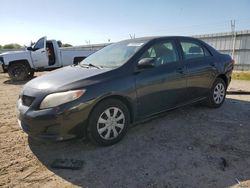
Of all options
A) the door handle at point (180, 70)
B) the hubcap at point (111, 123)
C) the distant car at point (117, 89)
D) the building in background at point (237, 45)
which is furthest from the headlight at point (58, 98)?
the building in background at point (237, 45)

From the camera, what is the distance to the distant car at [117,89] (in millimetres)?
3281

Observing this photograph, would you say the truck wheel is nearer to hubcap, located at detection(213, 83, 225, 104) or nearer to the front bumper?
the front bumper

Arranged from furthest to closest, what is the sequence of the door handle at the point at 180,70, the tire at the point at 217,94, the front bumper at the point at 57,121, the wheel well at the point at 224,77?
the wheel well at the point at 224,77
the tire at the point at 217,94
the door handle at the point at 180,70
the front bumper at the point at 57,121

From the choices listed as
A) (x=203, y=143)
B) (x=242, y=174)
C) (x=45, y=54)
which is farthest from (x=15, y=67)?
(x=242, y=174)

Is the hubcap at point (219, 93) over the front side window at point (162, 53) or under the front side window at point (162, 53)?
under

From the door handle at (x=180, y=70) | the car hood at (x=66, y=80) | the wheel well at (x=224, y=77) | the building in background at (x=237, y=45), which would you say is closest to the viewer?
the car hood at (x=66, y=80)

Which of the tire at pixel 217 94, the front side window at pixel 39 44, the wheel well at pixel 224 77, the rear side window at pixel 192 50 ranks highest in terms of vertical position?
the front side window at pixel 39 44

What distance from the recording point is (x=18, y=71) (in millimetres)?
11453

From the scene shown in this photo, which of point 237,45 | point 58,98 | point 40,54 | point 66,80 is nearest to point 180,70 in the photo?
point 66,80

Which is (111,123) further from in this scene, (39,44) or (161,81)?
(39,44)

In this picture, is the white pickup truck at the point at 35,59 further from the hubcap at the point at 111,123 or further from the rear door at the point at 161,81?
the hubcap at the point at 111,123

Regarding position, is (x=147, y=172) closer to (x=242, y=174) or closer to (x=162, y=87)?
(x=242, y=174)

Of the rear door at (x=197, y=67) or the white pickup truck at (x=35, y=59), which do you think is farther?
the white pickup truck at (x=35, y=59)

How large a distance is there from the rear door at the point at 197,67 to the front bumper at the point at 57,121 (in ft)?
7.74
